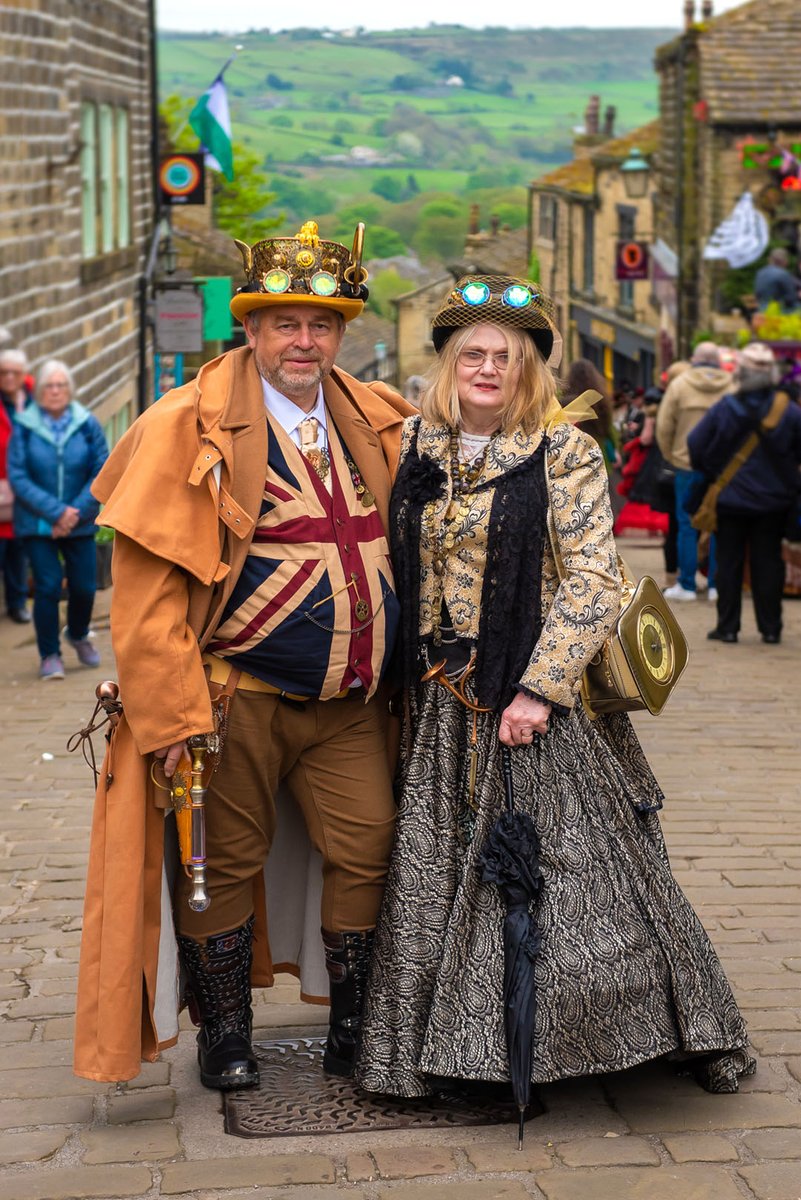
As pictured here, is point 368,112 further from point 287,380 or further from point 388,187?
point 287,380

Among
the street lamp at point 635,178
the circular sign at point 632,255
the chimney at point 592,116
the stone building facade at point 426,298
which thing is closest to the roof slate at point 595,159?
the circular sign at point 632,255

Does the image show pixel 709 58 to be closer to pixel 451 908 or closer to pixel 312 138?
pixel 312 138

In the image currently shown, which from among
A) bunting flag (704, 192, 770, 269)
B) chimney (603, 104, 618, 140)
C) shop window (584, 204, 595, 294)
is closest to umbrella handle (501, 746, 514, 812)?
bunting flag (704, 192, 770, 269)

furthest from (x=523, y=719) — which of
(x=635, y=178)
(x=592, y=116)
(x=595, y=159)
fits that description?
(x=592, y=116)

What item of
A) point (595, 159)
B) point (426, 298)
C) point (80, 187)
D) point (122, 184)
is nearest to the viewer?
point (80, 187)

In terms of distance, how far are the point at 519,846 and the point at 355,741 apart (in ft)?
1.60

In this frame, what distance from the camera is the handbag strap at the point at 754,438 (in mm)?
10594

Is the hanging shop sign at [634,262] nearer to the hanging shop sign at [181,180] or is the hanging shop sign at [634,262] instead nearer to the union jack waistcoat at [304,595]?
the hanging shop sign at [181,180]

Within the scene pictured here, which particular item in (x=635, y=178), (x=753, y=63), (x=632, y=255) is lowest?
(x=632, y=255)

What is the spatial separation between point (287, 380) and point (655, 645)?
1.05m

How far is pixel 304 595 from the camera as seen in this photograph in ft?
13.4

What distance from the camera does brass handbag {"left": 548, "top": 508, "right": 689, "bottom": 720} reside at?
4.13 metres

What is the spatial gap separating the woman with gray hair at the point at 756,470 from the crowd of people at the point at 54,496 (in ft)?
11.9

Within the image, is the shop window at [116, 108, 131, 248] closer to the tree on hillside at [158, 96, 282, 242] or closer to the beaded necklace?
the beaded necklace
